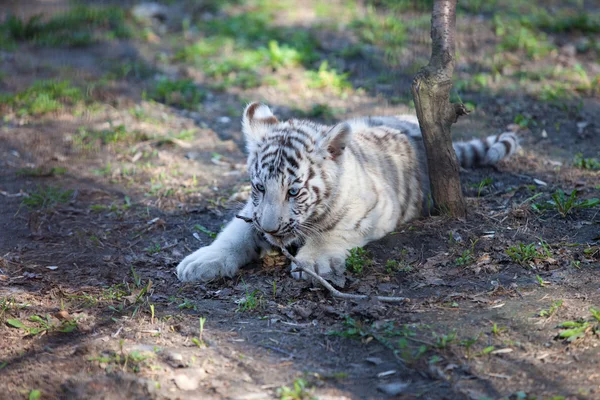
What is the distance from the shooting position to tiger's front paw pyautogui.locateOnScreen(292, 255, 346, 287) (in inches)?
163

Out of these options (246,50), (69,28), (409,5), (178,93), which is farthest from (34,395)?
(69,28)

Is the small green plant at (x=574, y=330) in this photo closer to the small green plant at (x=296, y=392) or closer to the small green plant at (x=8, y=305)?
the small green plant at (x=296, y=392)

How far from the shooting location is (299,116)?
717 cm

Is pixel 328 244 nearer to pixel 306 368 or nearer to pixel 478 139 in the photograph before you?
pixel 306 368

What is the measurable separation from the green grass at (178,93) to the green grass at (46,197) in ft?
7.50

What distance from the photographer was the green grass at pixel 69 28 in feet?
30.7

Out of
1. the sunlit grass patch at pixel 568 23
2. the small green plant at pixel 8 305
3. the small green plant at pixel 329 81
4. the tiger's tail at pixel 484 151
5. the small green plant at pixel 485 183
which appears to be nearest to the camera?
the small green plant at pixel 8 305

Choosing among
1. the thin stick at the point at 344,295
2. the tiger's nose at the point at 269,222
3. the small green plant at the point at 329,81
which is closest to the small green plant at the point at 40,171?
the tiger's nose at the point at 269,222

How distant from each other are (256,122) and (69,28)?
610 cm

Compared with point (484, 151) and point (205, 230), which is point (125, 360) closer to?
point (205, 230)

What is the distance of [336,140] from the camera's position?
447 cm

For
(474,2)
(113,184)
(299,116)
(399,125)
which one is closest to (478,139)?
(399,125)

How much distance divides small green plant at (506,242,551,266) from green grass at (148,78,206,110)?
4306 millimetres

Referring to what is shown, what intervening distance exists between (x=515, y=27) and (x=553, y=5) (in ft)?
4.54
